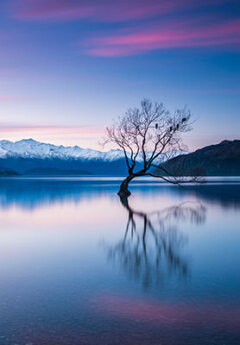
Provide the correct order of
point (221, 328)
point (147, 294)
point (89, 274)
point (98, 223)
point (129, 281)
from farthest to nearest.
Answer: point (98, 223), point (89, 274), point (129, 281), point (147, 294), point (221, 328)

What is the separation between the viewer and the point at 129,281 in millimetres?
9164

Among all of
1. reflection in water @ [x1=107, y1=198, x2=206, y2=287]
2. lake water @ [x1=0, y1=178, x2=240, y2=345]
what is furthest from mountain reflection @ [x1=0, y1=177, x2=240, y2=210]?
lake water @ [x1=0, y1=178, x2=240, y2=345]

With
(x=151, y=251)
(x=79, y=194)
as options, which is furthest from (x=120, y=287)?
(x=79, y=194)

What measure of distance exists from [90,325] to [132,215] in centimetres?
1829

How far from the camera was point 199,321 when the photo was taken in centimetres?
671

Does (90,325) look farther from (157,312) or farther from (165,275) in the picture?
(165,275)

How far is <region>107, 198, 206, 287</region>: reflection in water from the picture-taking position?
1012 cm

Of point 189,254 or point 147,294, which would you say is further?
point 189,254

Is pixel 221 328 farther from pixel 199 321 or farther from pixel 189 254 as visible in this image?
pixel 189 254

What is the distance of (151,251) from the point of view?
13.0 m

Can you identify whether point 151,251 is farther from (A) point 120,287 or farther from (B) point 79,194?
(B) point 79,194

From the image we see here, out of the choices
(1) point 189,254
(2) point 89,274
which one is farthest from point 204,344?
(1) point 189,254

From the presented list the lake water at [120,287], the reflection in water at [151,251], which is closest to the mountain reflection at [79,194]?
the reflection in water at [151,251]

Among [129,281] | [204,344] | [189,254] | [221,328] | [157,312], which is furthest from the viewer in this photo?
[189,254]
